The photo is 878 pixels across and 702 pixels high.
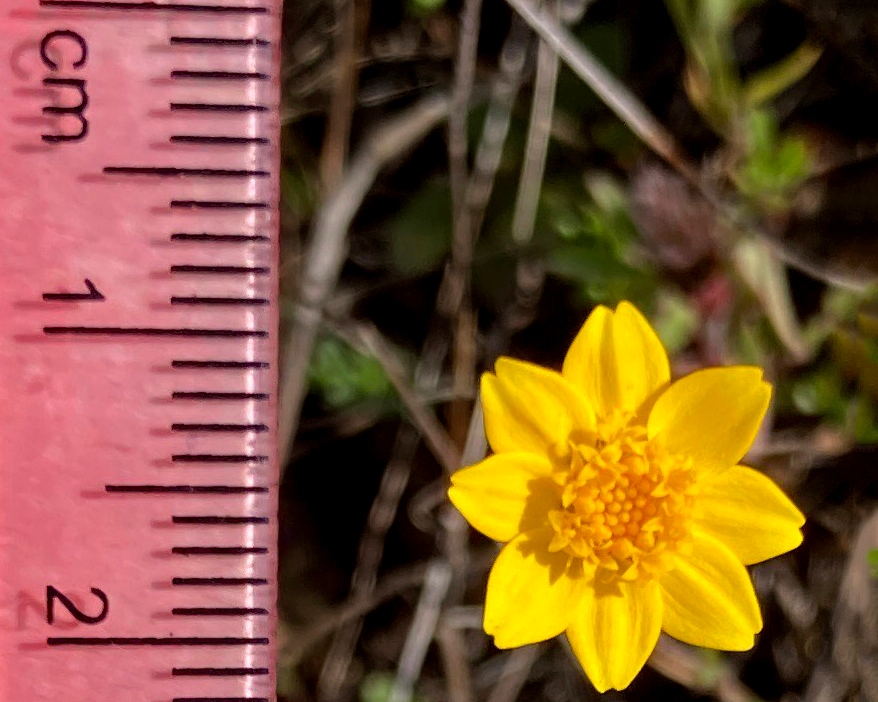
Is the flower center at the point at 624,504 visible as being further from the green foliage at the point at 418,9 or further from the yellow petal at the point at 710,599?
the green foliage at the point at 418,9

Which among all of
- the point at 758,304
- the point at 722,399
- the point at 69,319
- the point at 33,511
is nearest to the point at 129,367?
the point at 69,319

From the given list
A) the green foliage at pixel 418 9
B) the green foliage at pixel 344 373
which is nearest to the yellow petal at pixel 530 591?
the green foliage at pixel 344 373

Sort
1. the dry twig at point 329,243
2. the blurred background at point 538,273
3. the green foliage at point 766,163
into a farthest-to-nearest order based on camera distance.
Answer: the dry twig at point 329,243 → the blurred background at point 538,273 → the green foliage at point 766,163

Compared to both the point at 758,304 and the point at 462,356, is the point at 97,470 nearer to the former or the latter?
the point at 462,356

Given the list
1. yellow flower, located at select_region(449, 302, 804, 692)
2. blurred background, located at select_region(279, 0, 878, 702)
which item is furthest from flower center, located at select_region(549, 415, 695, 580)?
blurred background, located at select_region(279, 0, 878, 702)

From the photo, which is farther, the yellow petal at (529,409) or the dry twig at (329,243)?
the dry twig at (329,243)

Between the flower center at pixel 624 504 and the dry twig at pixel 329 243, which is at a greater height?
the dry twig at pixel 329 243

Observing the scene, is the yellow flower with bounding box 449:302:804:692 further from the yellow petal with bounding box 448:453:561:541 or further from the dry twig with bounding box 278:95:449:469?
the dry twig with bounding box 278:95:449:469

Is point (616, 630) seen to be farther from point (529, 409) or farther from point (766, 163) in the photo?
point (766, 163)
